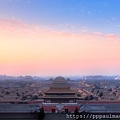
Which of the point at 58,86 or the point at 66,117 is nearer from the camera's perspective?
the point at 66,117

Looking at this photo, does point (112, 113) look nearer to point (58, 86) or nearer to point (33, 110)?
point (33, 110)

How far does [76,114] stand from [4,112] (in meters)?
4.42

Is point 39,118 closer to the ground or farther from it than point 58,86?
closer to the ground

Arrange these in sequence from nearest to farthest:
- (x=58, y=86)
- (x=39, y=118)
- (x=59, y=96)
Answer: (x=39, y=118), (x=59, y=96), (x=58, y=86)

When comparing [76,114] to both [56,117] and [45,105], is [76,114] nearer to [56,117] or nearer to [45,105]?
[56,117]

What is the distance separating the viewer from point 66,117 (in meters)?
17.1

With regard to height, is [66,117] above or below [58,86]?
below

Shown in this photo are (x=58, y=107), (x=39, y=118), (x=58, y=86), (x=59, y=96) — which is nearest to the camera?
(x=39, y=118)

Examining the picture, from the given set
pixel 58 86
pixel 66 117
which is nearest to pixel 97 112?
pixel 66 117

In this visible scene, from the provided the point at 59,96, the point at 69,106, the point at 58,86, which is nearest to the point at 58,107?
the point at 69,106

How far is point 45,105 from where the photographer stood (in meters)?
21.4

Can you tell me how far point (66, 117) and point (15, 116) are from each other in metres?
3.04

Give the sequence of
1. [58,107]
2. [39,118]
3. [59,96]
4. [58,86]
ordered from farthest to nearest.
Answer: [58,86], [59,96], [58,107], [39,118]

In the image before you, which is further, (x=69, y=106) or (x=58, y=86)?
(x=58, y=86)
